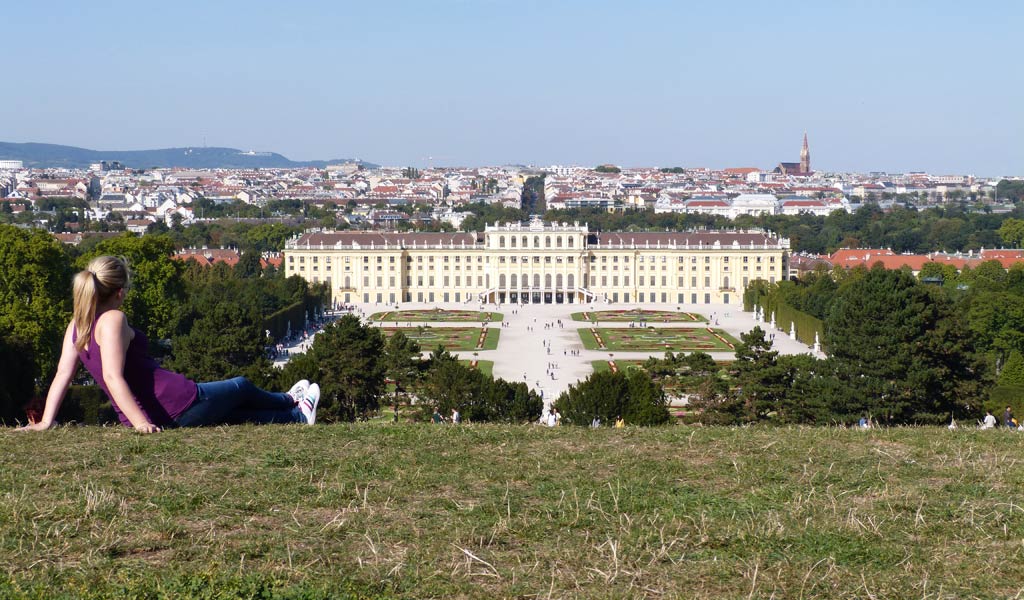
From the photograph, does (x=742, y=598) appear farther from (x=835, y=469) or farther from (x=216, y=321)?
(x=216, y=321)

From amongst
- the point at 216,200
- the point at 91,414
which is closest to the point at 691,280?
the point at 91,414

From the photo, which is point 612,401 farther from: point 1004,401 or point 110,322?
point 110,322

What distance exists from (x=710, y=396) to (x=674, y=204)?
121 meters

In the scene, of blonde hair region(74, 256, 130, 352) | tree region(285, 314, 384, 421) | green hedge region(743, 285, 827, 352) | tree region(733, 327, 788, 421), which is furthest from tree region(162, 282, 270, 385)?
green hedge region(743, 285, 827, 352)

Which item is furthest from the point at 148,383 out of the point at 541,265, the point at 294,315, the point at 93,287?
the point at 541,265

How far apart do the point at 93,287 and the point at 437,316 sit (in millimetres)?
53055

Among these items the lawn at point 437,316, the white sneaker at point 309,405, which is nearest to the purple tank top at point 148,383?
the white sneaker at point 309,405

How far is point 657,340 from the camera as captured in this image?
156 ft

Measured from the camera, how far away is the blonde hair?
6.88m

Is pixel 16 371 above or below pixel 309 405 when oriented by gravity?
below

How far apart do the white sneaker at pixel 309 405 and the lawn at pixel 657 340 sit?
34480 mm

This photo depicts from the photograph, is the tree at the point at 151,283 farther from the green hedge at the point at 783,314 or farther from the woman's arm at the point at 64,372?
the woman's arm at the point at 64,372

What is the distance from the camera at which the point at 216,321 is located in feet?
91.7

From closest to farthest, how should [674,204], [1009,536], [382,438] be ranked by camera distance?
[1009,536]
[382,438]
[674,204]
